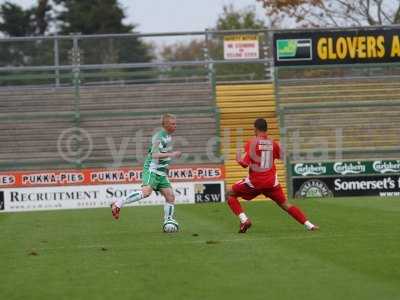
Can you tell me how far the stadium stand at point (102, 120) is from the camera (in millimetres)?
31172

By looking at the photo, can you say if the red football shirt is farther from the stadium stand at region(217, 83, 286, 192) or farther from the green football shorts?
the stadium stand at region(217, 83, 286, 192)

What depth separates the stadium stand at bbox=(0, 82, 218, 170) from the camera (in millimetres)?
31172

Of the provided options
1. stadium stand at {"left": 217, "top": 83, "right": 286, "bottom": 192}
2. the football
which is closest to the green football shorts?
the football

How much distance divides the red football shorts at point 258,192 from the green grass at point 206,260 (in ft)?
1.88

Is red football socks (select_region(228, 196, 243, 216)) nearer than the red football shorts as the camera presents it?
No

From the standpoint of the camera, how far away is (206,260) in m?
12.0

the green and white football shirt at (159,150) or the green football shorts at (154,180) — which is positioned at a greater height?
the green and white football shirt at (159,150)

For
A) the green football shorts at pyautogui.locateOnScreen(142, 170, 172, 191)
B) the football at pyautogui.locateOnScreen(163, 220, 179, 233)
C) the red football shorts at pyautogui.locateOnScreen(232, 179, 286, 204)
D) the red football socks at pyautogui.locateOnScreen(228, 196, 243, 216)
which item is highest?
the green football shorts at pyautogui.locateOnScreen(142, 170, 172, 191)

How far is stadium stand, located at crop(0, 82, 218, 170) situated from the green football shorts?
46.2ft

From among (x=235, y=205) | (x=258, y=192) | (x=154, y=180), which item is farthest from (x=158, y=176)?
(x=258, y=192)

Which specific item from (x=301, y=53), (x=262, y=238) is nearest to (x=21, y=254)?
(x=262, y=238)

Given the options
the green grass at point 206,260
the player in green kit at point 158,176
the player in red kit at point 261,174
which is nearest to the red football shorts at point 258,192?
the player in red kit at point 261,174

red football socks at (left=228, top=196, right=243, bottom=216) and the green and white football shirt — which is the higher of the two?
the green and white football shirt

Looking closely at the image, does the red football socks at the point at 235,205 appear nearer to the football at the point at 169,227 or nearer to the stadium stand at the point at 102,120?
the football at the point at 169,227
